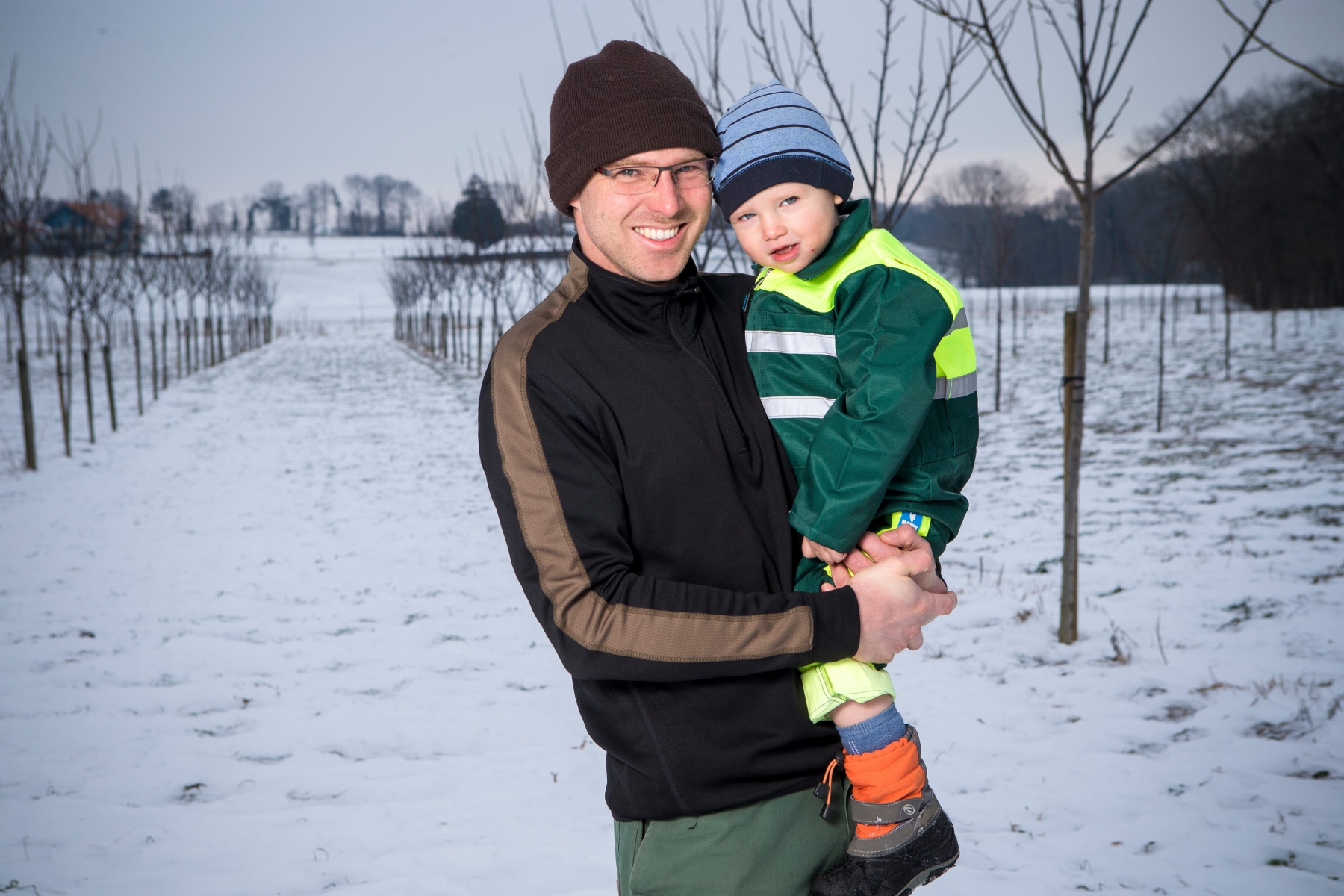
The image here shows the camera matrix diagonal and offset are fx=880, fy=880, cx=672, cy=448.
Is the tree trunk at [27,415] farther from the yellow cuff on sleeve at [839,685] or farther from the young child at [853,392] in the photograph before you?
the yellow cuff on sleeve at [839,685]

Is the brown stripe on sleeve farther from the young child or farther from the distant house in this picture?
the distant house

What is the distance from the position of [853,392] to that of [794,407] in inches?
4.4

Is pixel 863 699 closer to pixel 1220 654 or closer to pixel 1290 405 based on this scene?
pixel 1220 654

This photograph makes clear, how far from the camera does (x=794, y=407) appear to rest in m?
1.58

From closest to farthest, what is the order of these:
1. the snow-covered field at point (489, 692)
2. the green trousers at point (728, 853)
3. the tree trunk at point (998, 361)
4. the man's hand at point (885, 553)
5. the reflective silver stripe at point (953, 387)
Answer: the green trousers at point (728, 853)
the man's hand at point (885, 553)
the reflective silver stripe at point (953, 387)
the snow-covered field at point (489, 692)
the tree trunk at point (998, 361)

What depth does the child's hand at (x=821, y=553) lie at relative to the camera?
147 cm

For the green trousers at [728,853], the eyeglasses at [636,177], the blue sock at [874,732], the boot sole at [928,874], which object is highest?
the eyeglasses at [636,177]

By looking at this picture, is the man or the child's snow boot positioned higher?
the man

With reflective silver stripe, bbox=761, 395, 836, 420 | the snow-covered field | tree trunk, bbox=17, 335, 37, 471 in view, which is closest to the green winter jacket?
reflective silver stripe, bbox=761, 395, 836, 420

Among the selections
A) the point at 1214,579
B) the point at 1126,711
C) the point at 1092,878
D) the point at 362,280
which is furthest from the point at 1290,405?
the point at 362,280

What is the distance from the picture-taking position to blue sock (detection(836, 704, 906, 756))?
144 cm

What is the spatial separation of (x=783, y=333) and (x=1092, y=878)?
2294 mm

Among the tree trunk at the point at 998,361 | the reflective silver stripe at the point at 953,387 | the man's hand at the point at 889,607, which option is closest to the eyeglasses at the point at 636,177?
the reflective silver stripe at the point at 953,387

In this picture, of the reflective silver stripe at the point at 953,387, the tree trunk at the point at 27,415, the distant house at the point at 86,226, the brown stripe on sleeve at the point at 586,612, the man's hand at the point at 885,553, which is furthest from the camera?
the distant house at the point at 86,226
